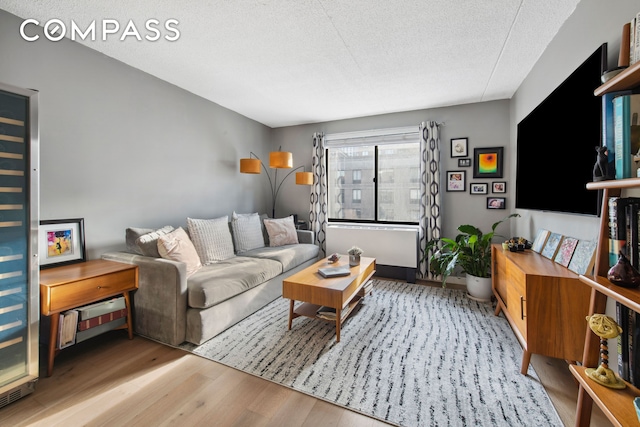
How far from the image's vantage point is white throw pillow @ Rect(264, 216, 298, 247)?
379 centimetres

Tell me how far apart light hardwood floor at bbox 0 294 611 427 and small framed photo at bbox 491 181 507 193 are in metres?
2.16

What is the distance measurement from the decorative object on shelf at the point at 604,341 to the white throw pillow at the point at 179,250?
259cm

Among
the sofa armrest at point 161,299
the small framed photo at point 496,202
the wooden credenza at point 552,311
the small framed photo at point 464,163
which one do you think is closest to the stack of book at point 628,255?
the wooden credenza at point 552,311

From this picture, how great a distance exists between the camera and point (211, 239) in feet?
9.58

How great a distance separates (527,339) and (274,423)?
62.6 inches

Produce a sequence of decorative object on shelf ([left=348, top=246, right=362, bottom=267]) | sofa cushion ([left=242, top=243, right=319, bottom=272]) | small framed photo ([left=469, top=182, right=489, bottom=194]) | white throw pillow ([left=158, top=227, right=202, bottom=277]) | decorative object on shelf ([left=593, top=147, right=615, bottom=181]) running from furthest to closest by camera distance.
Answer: small framed photo ([left=469, top=182, right=489, bottom=194]), sofa cushion ([left=242, top=243, right=319, bottom=272]), decorative object on shelf ([left=348, top=246, right=362, bottom=267]), white throw pillow ([left=158, top=227, right=202, bottom=277]), decorative object on shelf ([left=593, top=147, right=615, bottom=181])

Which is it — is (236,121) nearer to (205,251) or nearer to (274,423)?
(205,251)

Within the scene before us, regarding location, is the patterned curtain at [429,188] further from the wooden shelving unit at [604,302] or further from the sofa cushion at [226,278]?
the wooden shelving unit at [604,302]

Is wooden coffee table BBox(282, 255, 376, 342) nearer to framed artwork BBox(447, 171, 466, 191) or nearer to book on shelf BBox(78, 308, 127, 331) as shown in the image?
book on shelf BBox(78, 308, 127, 331)

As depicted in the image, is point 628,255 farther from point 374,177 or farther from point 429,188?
point 374,177

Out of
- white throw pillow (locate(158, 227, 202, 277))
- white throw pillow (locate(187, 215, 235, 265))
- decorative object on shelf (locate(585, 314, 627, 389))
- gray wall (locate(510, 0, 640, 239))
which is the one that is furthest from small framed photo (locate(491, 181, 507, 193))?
white throw pillow (locate(158, 227, 202, 277))

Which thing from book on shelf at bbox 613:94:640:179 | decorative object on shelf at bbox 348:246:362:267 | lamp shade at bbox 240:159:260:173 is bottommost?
decorative object on shelf at bbox 348:246:362:267

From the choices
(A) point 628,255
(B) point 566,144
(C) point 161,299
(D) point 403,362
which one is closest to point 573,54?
(B) point 566,144

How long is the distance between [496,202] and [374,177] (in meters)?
1.72
